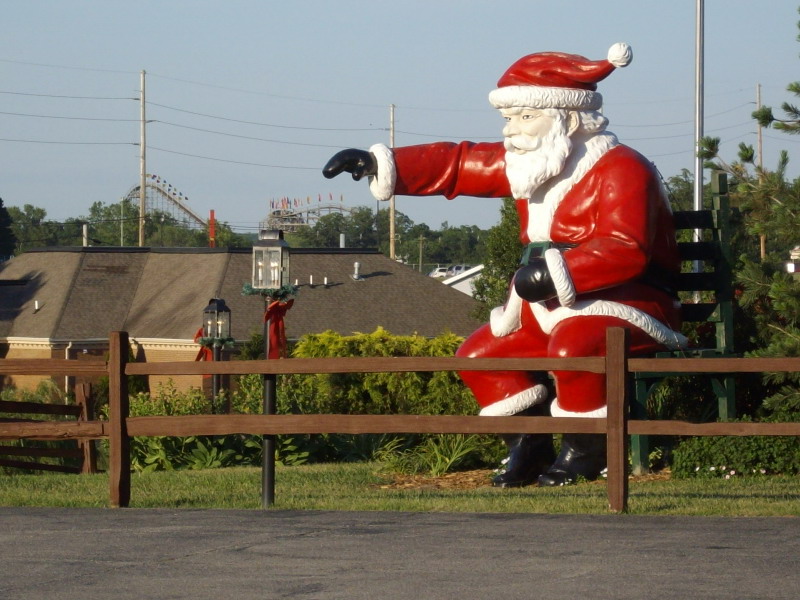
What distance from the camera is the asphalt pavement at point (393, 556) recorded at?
4660mm

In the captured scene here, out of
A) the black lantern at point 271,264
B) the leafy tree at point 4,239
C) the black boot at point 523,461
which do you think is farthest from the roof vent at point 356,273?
the leafy tree at point 4,239

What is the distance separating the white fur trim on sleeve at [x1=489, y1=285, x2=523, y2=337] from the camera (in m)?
9.43

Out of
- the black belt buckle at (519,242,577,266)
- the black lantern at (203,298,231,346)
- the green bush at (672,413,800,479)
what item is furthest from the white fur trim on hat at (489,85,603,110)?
the black lantern at (203,298,231,346)

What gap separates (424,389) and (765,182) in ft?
17.4

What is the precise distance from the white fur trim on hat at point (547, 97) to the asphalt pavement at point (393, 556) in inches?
142

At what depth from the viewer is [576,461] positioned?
9.12 meters

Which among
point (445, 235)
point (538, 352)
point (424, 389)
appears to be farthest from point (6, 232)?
point (538, 352)

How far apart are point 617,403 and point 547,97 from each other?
2984 millimetres

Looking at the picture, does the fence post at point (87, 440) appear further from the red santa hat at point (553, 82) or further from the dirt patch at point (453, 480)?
the red santa hat at point (553, 82)

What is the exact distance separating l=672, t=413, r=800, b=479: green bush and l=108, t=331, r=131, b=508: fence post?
4.50m

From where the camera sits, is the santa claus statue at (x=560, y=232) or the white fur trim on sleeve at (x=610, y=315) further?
the white fur trim on sleeve at (x=610, y=315)

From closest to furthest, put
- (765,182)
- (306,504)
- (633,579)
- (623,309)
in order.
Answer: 1. (633,579)
2. (306,504)
3. (623,309)
4. (765,182)

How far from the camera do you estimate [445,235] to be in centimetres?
10062

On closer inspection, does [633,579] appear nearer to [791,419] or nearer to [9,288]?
[791,419]
